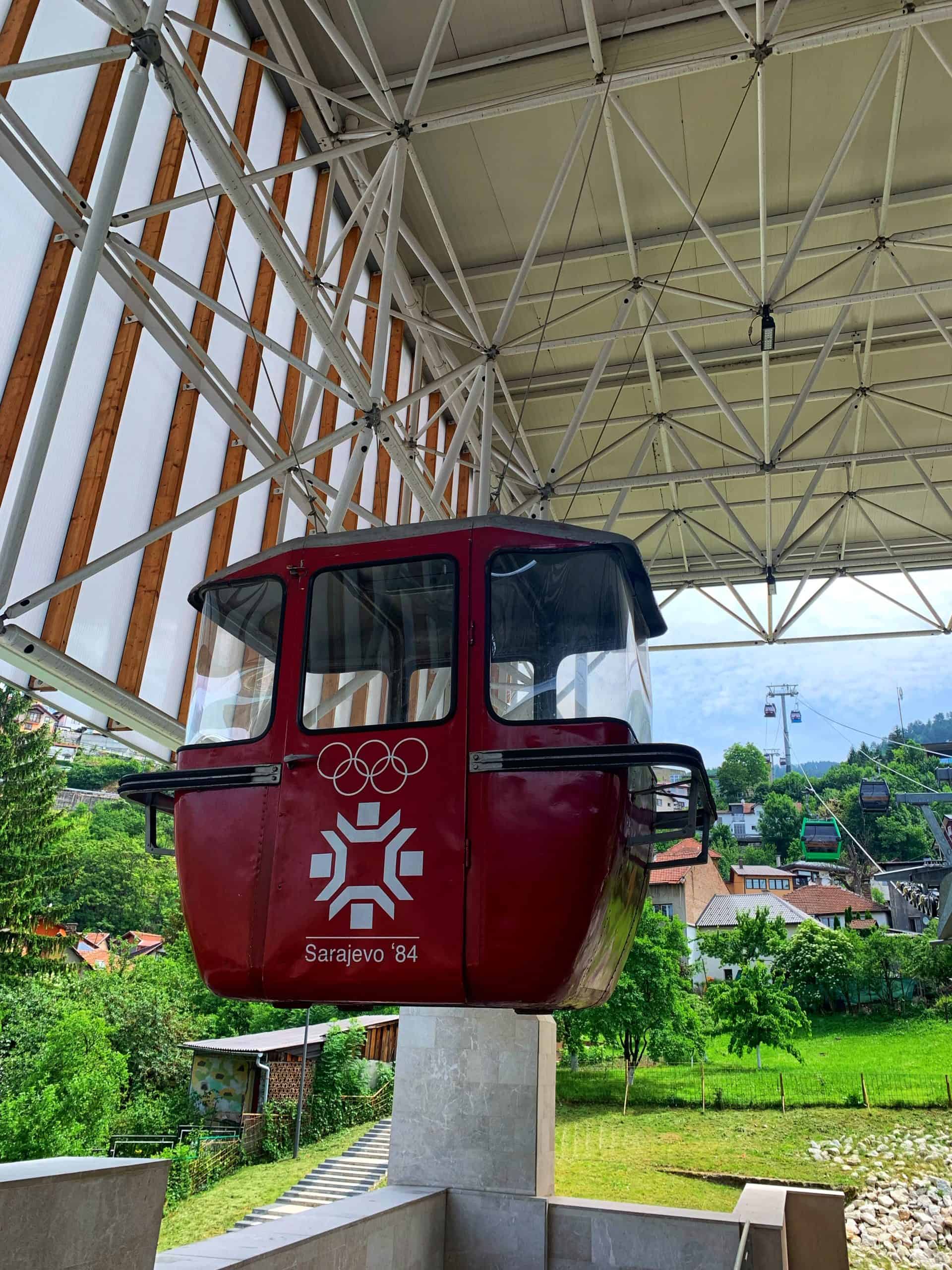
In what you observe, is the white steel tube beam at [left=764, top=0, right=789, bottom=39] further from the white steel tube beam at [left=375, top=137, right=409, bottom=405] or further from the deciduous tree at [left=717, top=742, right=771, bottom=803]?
the deciduous tree at [left=717, top=742, right=771, bottom=803]

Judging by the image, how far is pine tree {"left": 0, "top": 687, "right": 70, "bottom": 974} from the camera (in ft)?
98.9

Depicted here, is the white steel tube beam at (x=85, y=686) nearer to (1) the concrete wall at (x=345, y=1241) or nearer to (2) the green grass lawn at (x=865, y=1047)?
(1) the concrete wall at (x=345, y=1241)

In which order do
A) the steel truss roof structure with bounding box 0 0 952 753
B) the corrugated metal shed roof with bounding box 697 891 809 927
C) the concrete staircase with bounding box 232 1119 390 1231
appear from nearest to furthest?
the steel truss roof structure with bounding box 0 0 952 753
the concrete staircase with bounding box 232 1119 390 1231
the corrugated metal shed roof with bounding box 697 891 809 927

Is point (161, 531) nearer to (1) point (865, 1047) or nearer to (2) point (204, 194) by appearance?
(2) point (204, 194)

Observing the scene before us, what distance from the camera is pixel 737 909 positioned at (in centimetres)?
4991

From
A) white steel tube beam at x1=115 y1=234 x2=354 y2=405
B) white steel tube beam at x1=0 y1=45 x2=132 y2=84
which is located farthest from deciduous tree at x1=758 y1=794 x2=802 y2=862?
white steel tube beam at x1=0 y1=45 x2=132 y2=84

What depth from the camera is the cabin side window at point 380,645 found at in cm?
429

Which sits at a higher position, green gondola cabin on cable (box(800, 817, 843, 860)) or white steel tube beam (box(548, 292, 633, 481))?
green gondola cabin on cable (box(800, 817, 843, 860))

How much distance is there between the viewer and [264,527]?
10.5m

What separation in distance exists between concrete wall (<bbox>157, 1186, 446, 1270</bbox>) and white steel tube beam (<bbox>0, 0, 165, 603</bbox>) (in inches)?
165

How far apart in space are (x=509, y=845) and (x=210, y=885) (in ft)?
4.90

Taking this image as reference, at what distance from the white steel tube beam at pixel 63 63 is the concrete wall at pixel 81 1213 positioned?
247 inches

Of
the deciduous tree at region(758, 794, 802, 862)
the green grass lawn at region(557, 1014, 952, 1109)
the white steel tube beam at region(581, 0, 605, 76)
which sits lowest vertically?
the green grass lawn at region(557, 1014, 952, 1109)

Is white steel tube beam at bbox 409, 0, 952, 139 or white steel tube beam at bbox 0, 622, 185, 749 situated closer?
white steel tube beam at bbox 0, 622, 185, 749
